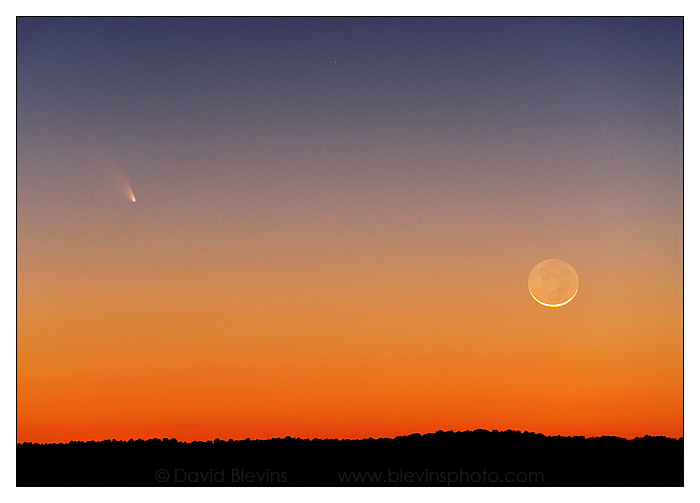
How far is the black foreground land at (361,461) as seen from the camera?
805 centimetres

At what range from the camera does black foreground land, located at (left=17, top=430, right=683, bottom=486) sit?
805cm

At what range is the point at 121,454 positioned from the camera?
26.7 feet

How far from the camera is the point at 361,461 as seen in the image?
847 cm
